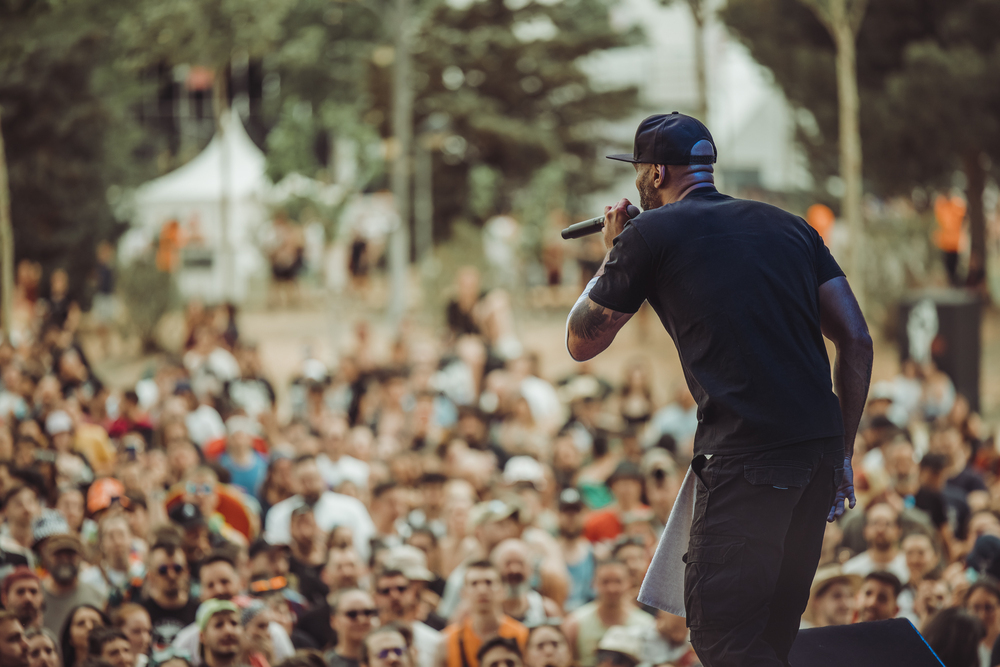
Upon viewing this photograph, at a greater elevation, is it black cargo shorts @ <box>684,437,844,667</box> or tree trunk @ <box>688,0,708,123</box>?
tree trunk @ <box>688,0,708,123</box>

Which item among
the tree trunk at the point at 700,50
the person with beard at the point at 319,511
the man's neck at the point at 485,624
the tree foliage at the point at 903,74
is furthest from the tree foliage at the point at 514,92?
the man's neck at the point at 485,624

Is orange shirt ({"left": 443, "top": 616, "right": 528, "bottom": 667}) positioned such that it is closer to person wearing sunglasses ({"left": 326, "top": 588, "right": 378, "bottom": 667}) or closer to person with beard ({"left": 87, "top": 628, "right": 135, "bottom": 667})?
person wearing sunglasses ({"left": 326, "top": 588, "right": 378, "bottom": 667})

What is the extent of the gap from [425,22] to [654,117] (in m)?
28.4

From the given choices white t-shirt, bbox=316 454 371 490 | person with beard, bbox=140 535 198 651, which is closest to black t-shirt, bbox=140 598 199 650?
person with beard, bbox=140 535 198 651

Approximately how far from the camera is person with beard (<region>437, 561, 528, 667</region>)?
5.83 metres

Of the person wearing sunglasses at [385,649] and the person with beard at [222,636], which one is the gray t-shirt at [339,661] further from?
the person with beard at [222,636]

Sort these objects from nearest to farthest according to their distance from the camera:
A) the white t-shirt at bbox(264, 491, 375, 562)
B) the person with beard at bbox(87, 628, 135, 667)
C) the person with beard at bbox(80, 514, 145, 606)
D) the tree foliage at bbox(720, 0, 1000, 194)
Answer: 1. the person with beard at bbox(87, 628, 135, 667)
2. the person with beard at bbox(80, 514, 145, 606)
3. the white t-shirt at bbox(264, 491, 375, 562)
4. the tree foliage at bbox(720, 0, 1000, 194)

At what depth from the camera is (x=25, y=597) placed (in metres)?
5.38

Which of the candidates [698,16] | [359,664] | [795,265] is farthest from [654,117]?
[698,16]

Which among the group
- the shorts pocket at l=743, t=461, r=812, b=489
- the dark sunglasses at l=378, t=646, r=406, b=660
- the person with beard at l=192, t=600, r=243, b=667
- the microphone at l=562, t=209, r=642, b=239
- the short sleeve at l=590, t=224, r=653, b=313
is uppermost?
the microphone at l=562, t=209, r=642, b=239

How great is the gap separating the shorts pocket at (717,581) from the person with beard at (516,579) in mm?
3476

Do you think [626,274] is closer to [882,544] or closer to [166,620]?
[166,620]

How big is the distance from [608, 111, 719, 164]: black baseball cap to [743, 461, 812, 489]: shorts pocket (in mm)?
811

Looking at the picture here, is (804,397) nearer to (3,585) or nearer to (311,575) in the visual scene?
(3,585)
